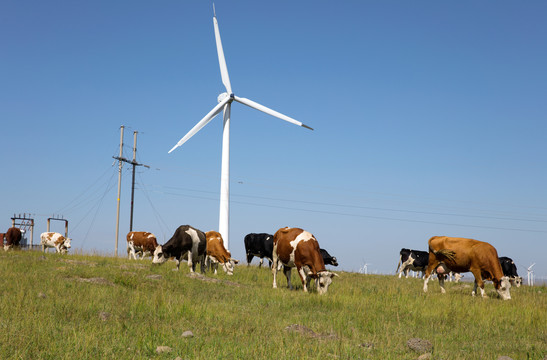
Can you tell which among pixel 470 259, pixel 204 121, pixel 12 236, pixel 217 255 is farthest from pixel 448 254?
pixel 12 236

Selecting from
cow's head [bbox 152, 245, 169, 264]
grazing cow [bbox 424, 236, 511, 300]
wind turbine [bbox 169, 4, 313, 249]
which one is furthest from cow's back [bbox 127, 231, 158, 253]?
grazing cow [bbox 424, 236, 511, 300]

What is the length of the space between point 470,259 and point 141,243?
22434mm

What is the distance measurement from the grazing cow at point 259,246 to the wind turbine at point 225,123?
1646mm

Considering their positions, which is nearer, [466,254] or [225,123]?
[466,254]

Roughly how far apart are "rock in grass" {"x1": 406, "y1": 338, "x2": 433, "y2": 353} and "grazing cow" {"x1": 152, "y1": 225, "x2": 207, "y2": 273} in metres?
13.2

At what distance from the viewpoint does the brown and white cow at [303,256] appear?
16.1 meters

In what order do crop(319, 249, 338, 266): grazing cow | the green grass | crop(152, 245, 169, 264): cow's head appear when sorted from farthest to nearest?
crop(319, 249, 338, 266): grazing cow
crop(152, 245, 169, 264): cow's head
the green grass

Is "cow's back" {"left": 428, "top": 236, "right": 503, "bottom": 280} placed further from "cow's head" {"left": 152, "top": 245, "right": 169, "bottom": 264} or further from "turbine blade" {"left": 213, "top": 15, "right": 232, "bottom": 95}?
"turbine blade" {"left": 213, "top": 15, "right": 232, "bottom": 95}

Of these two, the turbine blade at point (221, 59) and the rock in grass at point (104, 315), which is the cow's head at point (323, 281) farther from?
the turbine blade at point (221, 59)

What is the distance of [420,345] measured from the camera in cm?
866

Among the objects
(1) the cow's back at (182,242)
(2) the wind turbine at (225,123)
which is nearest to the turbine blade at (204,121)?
(2) the wind turbine at (225,123)

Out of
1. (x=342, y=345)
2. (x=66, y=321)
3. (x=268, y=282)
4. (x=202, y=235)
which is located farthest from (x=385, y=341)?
(x=202, y=235)

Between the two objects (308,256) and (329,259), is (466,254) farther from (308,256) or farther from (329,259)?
(329,259)

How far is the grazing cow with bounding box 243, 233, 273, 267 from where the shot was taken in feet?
101
